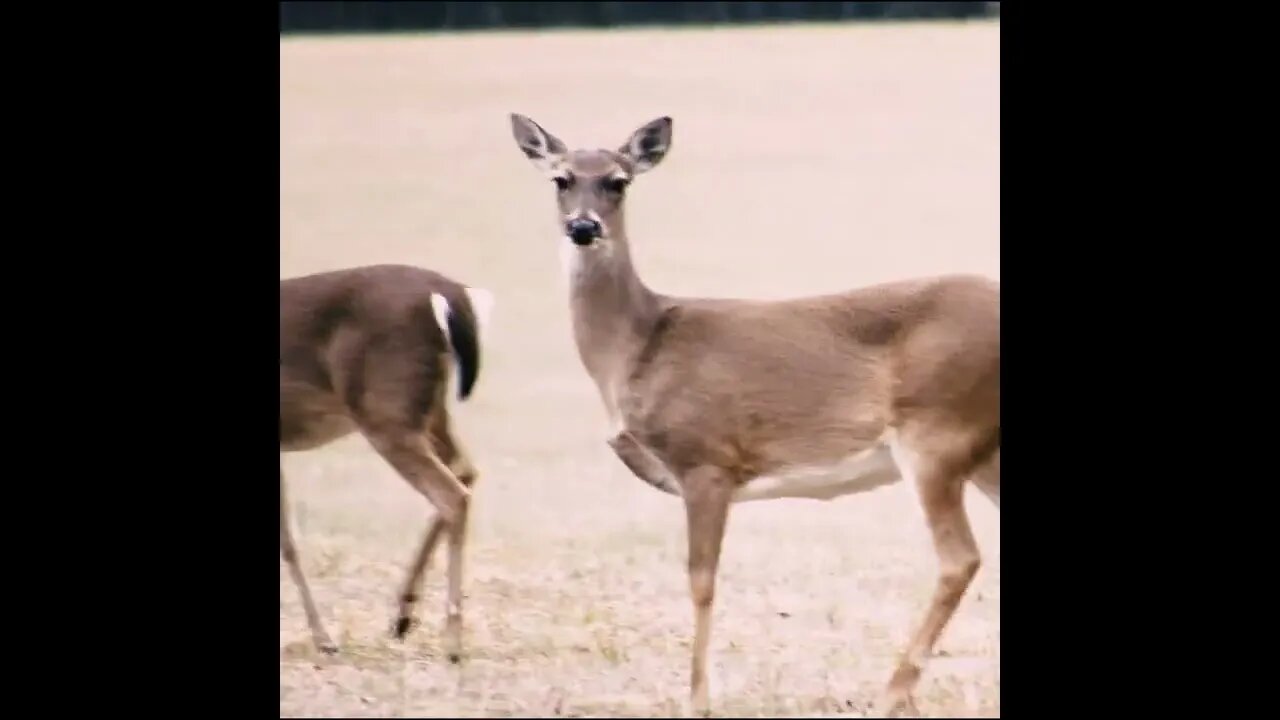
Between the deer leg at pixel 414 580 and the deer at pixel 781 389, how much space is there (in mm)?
428

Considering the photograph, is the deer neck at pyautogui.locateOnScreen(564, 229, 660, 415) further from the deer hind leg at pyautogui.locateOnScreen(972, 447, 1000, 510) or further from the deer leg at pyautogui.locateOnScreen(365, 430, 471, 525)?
the deer hind leg at pyautogui.locateOnScreen(972, 447, 1000, 510)

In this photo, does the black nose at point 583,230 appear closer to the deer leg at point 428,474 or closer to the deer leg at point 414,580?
the deer leg at point 428,474

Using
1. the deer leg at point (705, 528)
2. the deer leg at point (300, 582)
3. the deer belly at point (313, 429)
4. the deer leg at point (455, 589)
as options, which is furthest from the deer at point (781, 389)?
the deer leg at point (300, 582)

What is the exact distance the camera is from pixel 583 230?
9.52 ft

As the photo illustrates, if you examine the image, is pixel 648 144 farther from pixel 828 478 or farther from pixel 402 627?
pixel 402 627

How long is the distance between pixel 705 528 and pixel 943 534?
42 cm

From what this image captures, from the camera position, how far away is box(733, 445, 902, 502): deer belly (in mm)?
2916

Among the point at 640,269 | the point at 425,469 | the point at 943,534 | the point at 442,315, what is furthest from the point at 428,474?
the point at 943,534

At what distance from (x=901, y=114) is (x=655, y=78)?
1.71 feet
